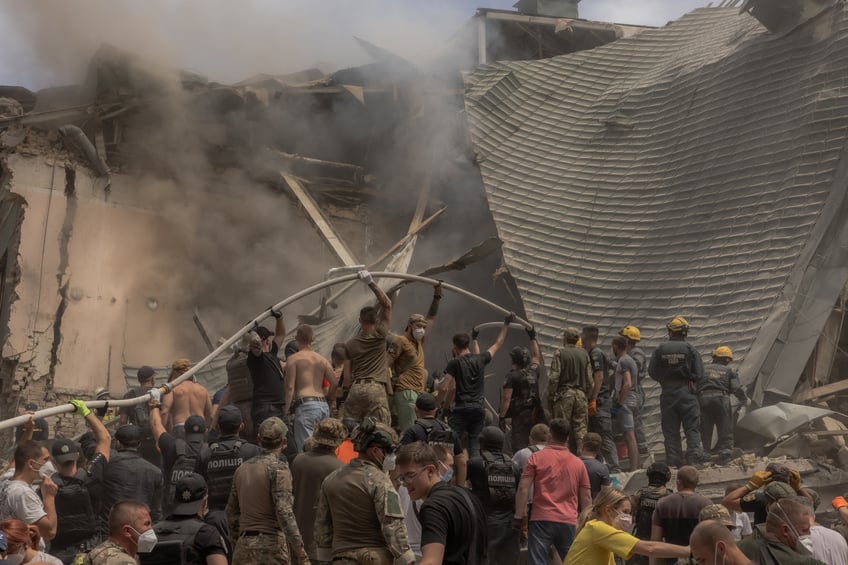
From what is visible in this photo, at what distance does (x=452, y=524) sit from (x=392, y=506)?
0.46 metres

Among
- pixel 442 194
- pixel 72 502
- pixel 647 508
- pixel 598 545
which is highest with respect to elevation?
pixel 442 194

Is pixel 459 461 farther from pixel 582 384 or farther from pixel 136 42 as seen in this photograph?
pixel 136 42

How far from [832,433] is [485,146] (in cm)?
815

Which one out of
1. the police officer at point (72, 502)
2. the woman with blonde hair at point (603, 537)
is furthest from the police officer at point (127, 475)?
the woman with blonde hair at point (603, 537)

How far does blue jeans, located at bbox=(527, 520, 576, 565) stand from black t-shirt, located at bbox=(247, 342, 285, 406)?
114 inches

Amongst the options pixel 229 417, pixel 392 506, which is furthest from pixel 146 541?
pixel 229 417

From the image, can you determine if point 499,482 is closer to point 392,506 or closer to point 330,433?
point 330,433

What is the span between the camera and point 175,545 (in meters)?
5.98

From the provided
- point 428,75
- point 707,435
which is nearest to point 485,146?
point 428,75

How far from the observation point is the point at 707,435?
12062 mm

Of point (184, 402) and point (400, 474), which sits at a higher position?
point (400, 474)

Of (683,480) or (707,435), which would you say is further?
(707,435)

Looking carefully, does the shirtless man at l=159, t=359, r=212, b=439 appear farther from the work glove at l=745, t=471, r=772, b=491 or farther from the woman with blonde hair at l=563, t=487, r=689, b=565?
the work glove at l=745, t=471, r=772, b=491

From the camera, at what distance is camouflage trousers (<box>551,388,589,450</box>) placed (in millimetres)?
10922
